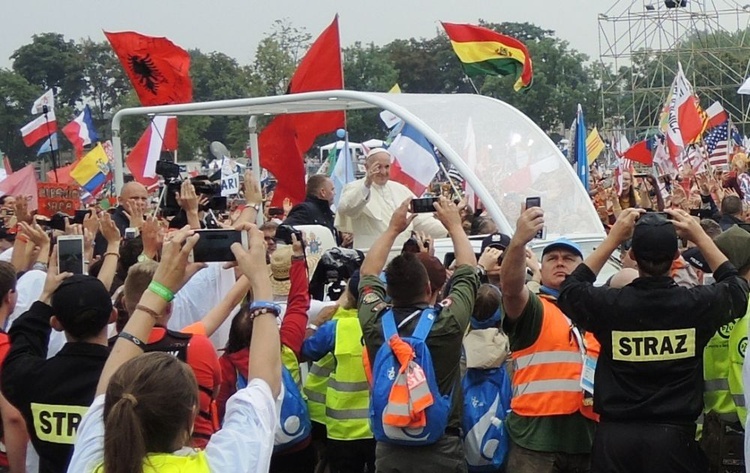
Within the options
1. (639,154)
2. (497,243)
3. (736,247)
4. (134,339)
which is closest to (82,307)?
(134,339)

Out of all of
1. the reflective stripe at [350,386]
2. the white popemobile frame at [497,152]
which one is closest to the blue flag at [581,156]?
the white popemobile frame at [497,152]

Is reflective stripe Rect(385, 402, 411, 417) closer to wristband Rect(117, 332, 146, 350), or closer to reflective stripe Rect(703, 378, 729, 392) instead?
reflective stripe Rect(703, 378, 729, 392)

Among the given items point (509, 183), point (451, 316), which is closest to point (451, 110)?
point (509, 183)

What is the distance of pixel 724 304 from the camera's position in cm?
399

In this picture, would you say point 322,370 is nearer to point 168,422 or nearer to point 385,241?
point 385,241

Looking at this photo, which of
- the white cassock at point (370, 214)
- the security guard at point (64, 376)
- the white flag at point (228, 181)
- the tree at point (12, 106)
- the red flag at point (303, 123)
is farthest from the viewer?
the tree at point (12, 106)

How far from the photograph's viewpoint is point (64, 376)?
3578mm

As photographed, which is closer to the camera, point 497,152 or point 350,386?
point 350,386

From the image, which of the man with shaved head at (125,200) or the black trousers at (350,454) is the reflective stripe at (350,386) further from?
the man with shaved head at (125,200)

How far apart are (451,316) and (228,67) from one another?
218 feet

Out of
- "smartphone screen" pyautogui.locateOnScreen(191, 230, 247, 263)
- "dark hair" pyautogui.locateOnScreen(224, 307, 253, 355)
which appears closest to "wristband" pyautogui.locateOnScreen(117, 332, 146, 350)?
"smartphone screen" pyautogui.locateOnScreen(191, 230, 247, 263)

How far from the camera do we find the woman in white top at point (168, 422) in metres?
2.54

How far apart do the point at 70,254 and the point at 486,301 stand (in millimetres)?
1999

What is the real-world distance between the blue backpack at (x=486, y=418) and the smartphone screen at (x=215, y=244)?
1993 mm
